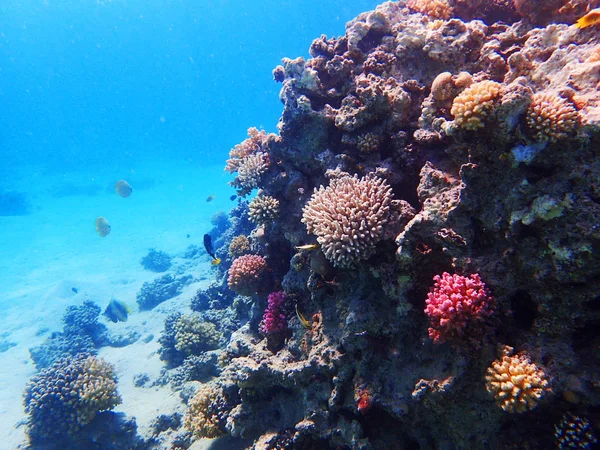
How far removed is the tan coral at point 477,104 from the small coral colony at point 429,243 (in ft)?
0.06

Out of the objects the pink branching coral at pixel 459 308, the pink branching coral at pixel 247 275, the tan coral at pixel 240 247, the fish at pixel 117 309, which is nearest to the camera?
the pink branching coral at pixel 459 308

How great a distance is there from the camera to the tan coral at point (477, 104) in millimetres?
3336

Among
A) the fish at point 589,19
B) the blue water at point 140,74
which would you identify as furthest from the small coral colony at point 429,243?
the blue water at point 140,74

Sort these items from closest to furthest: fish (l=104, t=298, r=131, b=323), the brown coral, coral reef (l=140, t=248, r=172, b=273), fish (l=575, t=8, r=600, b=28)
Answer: fish (l=575, t=8, r=600, b=28), the brown coral, fish (l=104, t=298, r=131, b=323), coral reef (l=140, t=248, r=172, b=273)

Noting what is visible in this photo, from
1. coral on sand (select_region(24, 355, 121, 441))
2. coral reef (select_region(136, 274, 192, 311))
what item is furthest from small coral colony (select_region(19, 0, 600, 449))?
coral reef (select_region(136, 274, 192, 311))

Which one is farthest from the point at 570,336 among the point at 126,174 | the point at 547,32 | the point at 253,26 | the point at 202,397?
the point at 253,26

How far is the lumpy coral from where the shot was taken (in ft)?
13.4

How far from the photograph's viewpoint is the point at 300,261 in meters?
5.54

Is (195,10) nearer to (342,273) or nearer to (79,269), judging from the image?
(79,269)

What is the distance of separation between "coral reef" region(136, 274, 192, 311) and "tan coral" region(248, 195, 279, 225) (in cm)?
1143

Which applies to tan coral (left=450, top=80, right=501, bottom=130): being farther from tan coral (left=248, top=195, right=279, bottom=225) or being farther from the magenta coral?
the magenta coral

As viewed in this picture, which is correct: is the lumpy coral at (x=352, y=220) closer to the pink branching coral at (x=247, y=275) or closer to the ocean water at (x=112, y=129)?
the pink branching coral at (x=247, y=275)

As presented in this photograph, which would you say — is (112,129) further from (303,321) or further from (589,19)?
(589,19)

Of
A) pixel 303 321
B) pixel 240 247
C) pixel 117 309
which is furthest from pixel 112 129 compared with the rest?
pixel 303 321
